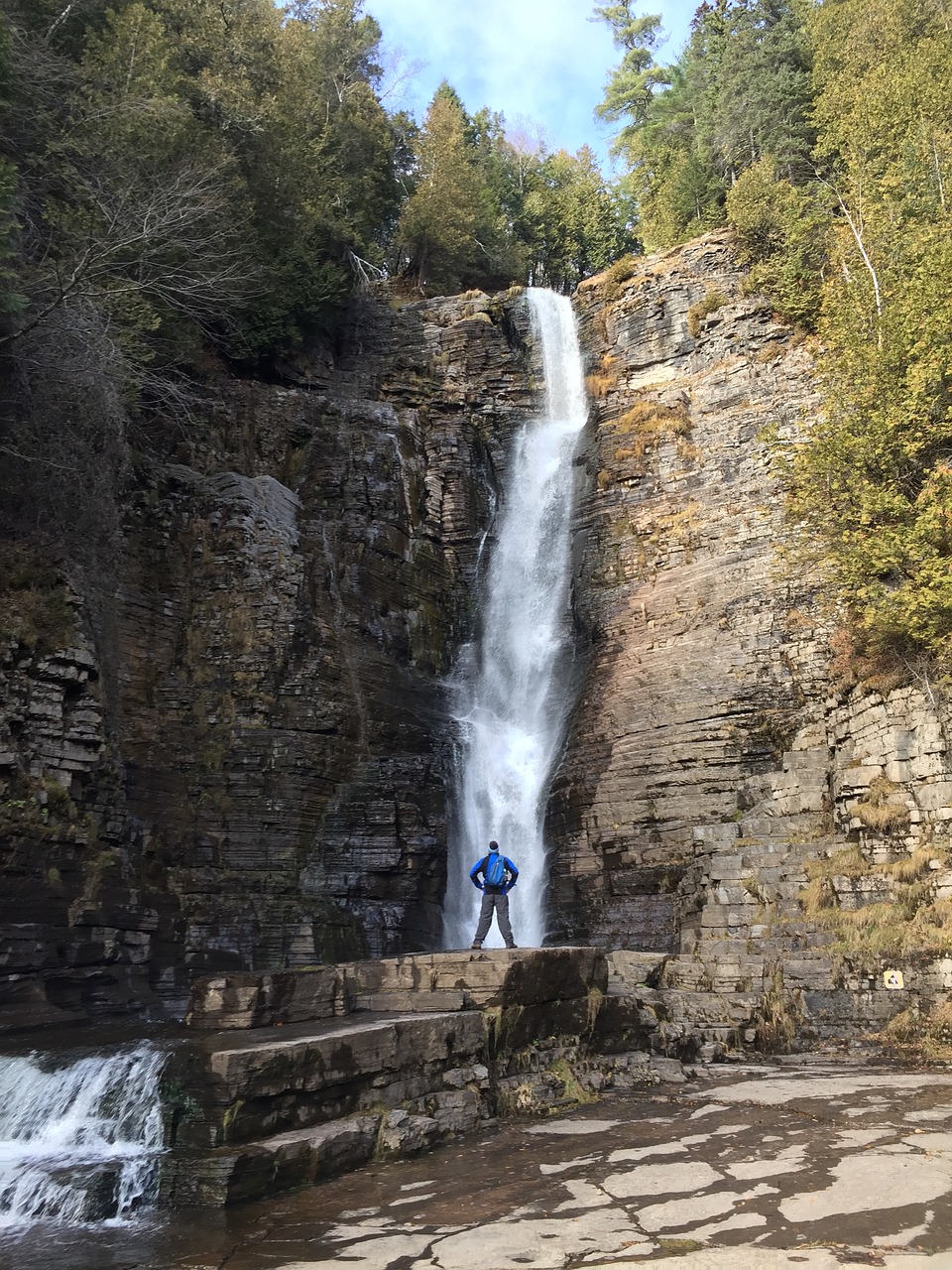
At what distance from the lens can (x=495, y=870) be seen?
11484mm

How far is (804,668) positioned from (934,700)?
384 cm

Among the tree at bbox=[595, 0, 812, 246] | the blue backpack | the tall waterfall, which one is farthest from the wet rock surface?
the tree at bbox=[595, 0, 812, 246]

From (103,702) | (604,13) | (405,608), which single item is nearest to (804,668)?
(405,608)

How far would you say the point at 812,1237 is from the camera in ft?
14.6

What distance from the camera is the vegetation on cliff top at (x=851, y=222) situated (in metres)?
14.7

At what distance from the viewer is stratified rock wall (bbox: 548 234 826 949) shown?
16.4m

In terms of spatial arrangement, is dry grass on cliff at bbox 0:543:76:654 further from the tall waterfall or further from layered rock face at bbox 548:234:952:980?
layered rock face at bbox 548:234:952:980

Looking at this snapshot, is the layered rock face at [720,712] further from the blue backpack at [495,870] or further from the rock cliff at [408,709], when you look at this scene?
the blue backpack at [495,870]

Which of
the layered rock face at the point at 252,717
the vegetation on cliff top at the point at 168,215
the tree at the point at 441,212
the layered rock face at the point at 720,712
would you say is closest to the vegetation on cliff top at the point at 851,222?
the layered rock face at the point at 720,712

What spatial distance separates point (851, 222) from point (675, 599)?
8.89 metres

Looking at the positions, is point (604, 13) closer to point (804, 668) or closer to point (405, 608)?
point (405, 608)

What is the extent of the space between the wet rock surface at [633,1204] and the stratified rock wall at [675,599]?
8181 millimetres

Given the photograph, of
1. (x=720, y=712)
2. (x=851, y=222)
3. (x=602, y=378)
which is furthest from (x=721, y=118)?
(x=720, y=712)

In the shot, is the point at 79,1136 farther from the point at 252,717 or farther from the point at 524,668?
the point at 524,668
